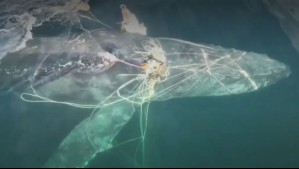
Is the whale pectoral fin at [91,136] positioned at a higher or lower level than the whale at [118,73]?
lower

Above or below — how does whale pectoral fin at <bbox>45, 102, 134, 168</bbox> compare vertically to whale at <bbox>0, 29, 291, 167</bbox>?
below

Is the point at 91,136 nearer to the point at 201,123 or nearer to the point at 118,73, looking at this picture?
the point at 118,73

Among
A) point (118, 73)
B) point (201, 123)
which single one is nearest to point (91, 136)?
point (118, 73)

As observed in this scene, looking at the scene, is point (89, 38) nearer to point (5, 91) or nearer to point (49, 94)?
point (49, 94)

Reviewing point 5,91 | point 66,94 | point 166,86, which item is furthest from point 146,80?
point 5,91

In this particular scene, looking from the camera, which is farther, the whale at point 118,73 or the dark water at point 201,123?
the whale at point 118,73
